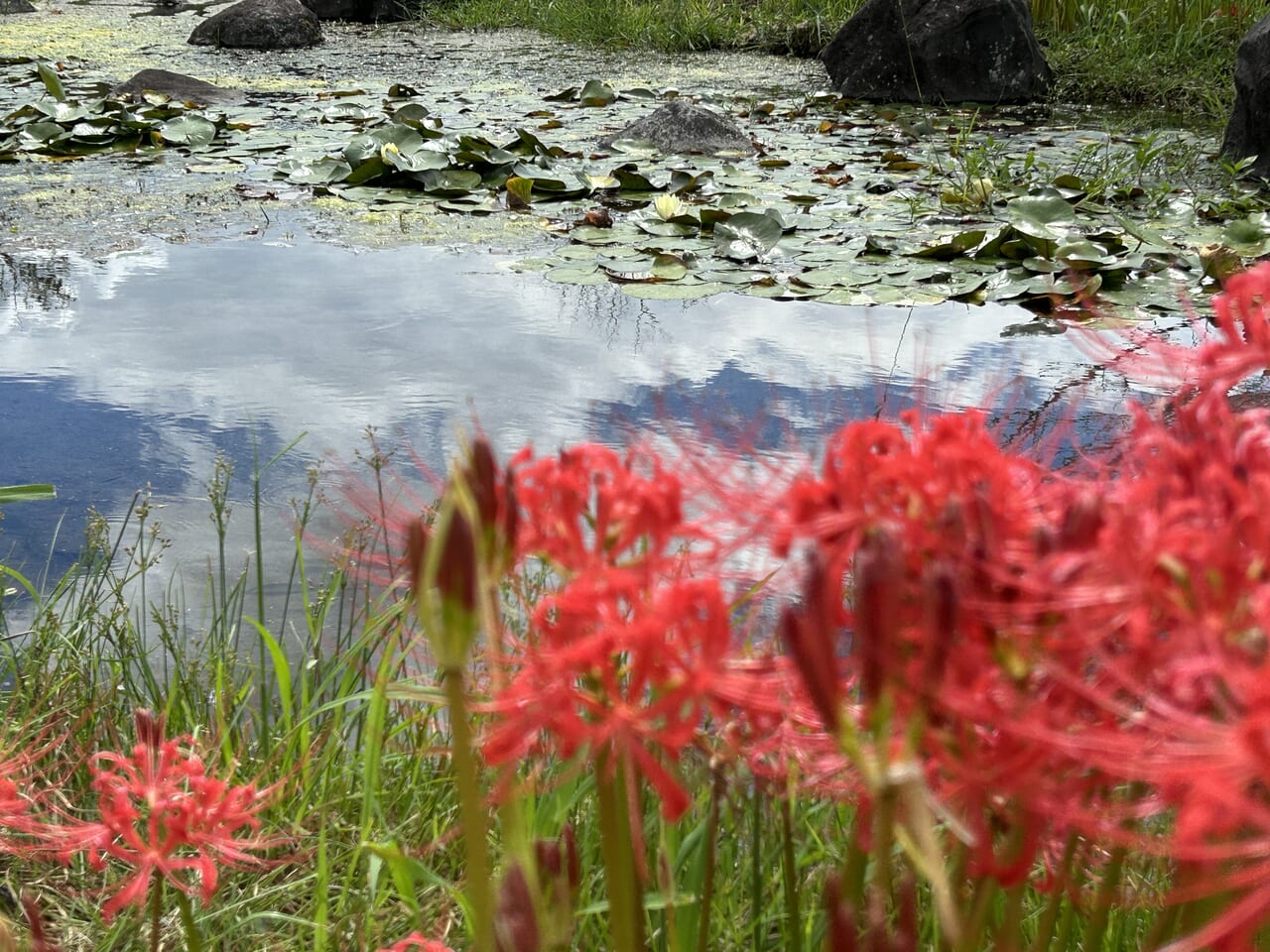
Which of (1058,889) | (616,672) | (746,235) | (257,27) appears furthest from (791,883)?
(257,27)

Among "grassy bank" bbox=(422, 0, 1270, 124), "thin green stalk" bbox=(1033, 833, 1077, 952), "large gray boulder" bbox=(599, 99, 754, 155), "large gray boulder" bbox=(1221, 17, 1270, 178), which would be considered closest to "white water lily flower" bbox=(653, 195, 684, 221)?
"large gray boulder" bbox=(599, 99, 754, 155)

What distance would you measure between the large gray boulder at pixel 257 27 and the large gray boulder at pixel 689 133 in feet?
16.5

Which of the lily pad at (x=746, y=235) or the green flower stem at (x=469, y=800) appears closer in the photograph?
the green flower stem at (x=469, y=800)

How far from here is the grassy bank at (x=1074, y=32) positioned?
774 cm

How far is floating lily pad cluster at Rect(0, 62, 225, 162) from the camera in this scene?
5.93 m

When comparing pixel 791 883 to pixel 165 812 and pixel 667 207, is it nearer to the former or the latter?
pixel 165 812

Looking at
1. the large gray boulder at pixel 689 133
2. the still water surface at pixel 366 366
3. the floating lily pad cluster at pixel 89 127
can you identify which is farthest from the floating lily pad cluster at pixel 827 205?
the floating lily pad cluster at pixel 89 127

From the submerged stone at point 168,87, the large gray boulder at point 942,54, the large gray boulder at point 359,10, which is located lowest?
the submerged stone at point 168,87

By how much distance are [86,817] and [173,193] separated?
4.07 m

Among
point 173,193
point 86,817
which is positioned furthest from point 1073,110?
point 86,817

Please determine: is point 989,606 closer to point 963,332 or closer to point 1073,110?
point 963,332

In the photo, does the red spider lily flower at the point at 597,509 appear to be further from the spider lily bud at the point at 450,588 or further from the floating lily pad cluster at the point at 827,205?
the floating lily pad cluster at the point at 827,205

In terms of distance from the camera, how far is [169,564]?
245 centimetres

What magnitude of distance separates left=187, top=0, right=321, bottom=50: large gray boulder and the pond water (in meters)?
5.80
